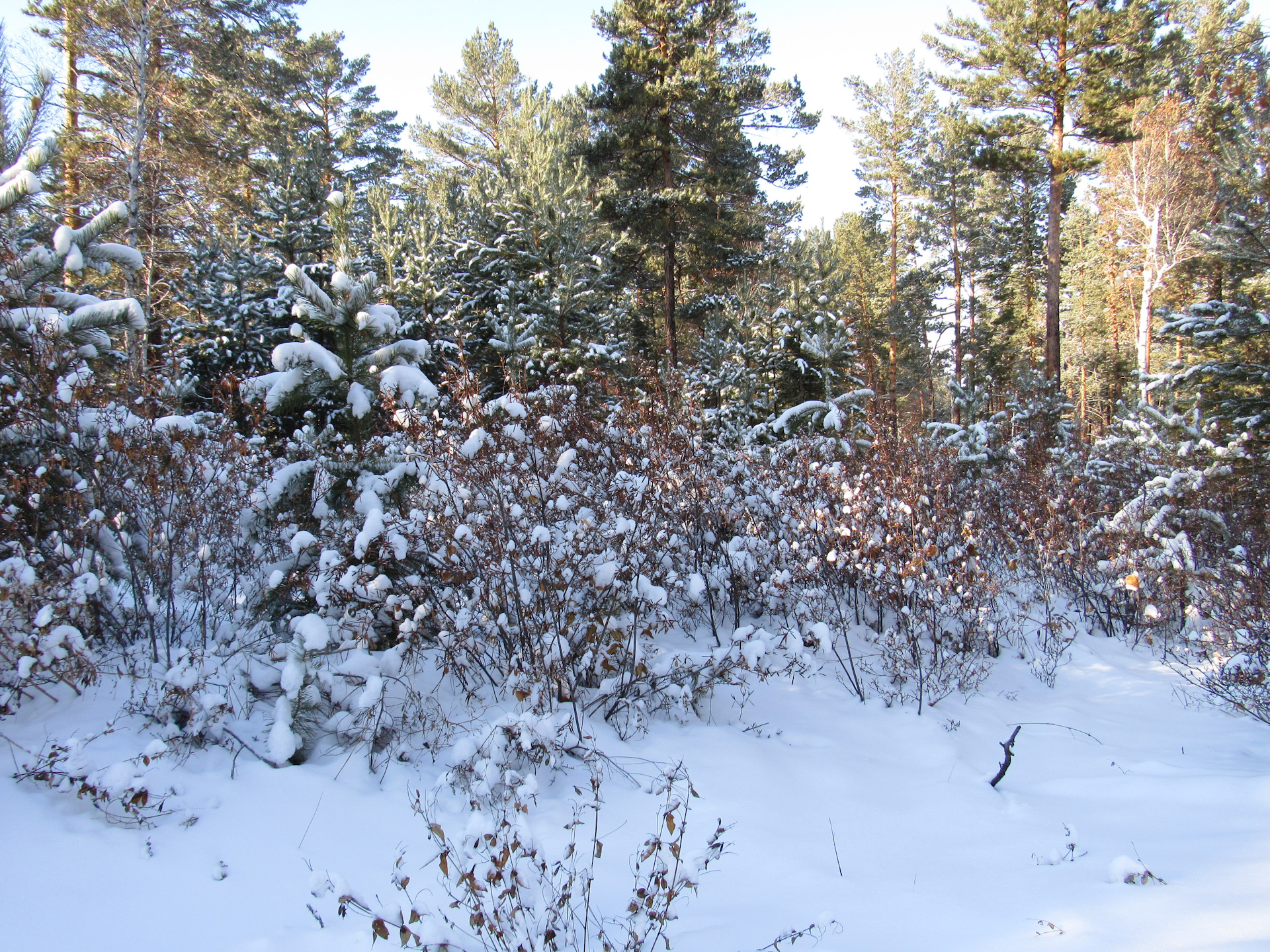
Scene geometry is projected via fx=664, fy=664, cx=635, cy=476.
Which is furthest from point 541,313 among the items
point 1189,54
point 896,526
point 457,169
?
point 1189,54

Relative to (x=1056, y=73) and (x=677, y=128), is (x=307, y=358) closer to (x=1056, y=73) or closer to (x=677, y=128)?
(x=677, y=128)

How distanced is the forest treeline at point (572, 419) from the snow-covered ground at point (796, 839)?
253 millimetres

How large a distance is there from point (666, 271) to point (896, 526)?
11142 millimetres

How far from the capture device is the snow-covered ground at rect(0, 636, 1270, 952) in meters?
2.46

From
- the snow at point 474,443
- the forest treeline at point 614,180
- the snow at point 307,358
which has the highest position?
the forest treeline at point 614,180

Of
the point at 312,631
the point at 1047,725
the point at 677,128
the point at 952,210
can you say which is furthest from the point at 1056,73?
the point at 312,631

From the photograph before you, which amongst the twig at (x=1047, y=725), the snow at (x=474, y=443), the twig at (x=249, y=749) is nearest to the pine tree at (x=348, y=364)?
the snow at (x=474, y=443)

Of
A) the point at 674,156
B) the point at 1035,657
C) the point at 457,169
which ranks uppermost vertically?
the point at 457,169

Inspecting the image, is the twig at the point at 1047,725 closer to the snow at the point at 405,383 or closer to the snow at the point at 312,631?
the snow at the point at 312,631

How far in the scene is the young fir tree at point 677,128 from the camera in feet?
47.0

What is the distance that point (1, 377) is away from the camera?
12.7 feet

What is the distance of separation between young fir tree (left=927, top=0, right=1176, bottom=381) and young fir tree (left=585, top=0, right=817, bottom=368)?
415cm

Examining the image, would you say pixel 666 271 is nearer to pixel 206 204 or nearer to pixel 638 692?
pixel 206 204

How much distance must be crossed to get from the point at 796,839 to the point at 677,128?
1498 centimetres
